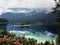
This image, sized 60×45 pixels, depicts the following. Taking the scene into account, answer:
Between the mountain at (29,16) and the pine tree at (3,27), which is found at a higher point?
the mountain at (29,16)

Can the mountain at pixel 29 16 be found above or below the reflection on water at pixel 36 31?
above

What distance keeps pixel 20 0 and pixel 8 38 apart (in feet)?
1.62

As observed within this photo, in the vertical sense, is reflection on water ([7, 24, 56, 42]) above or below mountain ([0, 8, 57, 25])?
below

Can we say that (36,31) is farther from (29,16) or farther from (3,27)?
(3,27)

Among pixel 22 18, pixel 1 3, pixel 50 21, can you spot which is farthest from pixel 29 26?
pixel 1 3

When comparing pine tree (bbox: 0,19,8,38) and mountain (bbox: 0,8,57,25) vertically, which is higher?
mountain (bbox: 0,8,57,25)

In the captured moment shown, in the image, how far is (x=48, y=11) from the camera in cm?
196

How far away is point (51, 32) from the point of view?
76.5 inches

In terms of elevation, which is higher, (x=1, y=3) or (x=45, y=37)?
(x=1, y=3)

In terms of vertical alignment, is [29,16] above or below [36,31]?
above

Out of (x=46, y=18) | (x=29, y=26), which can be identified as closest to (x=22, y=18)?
(x=29, y=26)

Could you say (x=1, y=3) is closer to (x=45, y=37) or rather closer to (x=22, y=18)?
(x=22, y=18)

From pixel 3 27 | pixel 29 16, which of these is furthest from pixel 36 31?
pixel 3 27

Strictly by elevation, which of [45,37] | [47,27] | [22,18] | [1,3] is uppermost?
[1,3]
